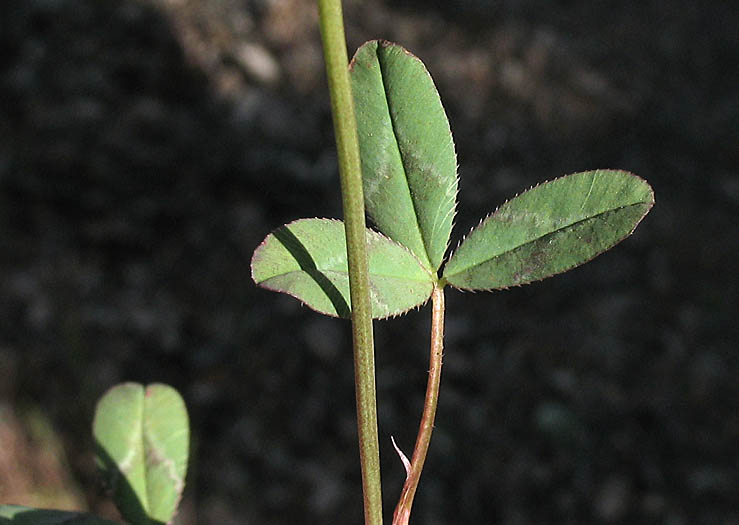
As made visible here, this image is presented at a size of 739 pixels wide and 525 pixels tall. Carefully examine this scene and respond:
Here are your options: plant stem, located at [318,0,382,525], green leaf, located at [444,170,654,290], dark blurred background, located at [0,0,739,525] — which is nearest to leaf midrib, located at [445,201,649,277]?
green leaf, located at [444,170,654,290]

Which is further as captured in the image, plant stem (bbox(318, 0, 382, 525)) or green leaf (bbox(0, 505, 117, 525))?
green leaf (bbox(0, 505, 117, 525))

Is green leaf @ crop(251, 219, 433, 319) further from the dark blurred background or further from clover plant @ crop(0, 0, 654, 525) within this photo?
the dark blurred background

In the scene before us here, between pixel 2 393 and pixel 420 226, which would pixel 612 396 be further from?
pixel 420 226

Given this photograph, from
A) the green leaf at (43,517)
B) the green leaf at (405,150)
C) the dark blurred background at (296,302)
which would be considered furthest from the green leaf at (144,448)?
the dark blurred background at (296,302)

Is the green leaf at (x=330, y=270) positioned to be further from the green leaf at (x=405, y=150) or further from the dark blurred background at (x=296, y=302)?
the dark blurred background at (x=296, y=302)

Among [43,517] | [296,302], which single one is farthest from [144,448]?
[296,302]

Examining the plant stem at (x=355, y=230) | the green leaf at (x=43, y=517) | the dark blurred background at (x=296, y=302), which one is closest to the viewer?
the plant stem at (x=355, y=230)
